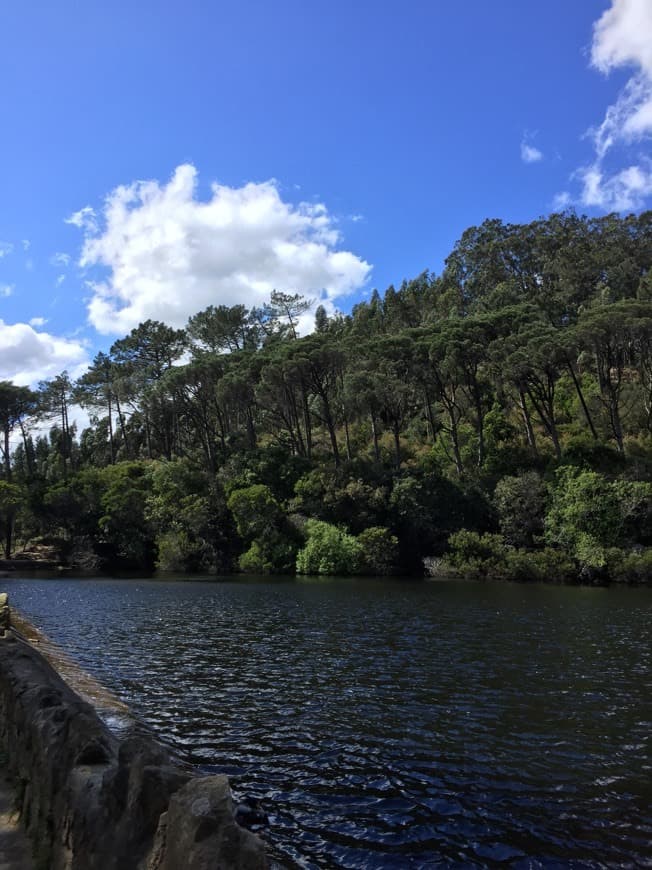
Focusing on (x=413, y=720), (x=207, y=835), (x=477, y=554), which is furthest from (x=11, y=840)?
(x=477, y=554)

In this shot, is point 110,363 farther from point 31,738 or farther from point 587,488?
point 31,738

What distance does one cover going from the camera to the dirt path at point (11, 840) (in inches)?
219

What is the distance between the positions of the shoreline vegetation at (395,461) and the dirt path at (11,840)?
38319 millimetres

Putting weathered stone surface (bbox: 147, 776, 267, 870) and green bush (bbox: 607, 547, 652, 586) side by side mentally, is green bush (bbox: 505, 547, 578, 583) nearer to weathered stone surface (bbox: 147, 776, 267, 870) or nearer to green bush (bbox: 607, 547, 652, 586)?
green bush (bbox: 607, 547, 652, 586)

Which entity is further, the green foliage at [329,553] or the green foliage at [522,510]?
the green foliage at [329,553]

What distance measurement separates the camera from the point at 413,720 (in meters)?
11.8

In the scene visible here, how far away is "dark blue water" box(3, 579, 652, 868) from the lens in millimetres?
7664

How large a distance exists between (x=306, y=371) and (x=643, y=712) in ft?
153

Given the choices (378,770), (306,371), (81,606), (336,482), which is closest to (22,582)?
(81,606)

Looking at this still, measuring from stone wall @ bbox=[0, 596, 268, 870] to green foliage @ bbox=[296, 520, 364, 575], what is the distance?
131ft

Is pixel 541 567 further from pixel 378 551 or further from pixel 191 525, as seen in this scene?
pixel 191 525

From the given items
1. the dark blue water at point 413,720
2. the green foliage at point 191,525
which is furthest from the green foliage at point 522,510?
the green foliage at point 191,525

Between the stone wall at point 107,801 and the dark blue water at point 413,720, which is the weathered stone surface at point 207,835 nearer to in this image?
the stone wall at point 107,801

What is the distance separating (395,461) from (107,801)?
52726 mm
